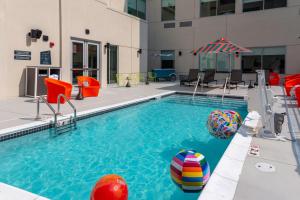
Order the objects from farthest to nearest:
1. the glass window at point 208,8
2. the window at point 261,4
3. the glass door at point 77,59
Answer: the glass window at point 208,8, the window at point 261,4, the glass door at point 77,59

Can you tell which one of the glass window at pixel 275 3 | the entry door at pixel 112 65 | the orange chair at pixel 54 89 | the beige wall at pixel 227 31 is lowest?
the orange chair at pixel 54 89

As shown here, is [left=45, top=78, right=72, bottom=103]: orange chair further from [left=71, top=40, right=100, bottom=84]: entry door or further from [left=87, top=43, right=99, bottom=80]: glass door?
[left=87, top=43, right=99, bottom=80]: glass door

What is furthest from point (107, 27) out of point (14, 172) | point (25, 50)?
point (14, 172)

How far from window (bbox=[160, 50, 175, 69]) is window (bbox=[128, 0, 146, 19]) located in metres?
3.47

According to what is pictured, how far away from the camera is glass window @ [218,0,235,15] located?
18.1 m

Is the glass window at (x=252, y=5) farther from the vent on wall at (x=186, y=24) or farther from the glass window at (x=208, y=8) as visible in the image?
the vent on wall at (x=186, y=24)

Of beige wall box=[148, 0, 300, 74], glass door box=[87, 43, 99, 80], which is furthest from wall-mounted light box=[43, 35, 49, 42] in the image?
beige wall box=[148, 0, 300, 74]

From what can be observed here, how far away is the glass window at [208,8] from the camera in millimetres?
18734

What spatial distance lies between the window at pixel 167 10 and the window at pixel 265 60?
683 cm

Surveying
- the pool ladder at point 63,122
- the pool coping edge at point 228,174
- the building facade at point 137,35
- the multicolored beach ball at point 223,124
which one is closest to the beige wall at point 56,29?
the building facade at point 137,35

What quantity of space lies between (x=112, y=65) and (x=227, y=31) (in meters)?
9.26

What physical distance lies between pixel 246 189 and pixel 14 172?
3.20 m

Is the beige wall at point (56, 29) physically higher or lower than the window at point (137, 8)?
lower

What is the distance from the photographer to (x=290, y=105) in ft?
25.1
